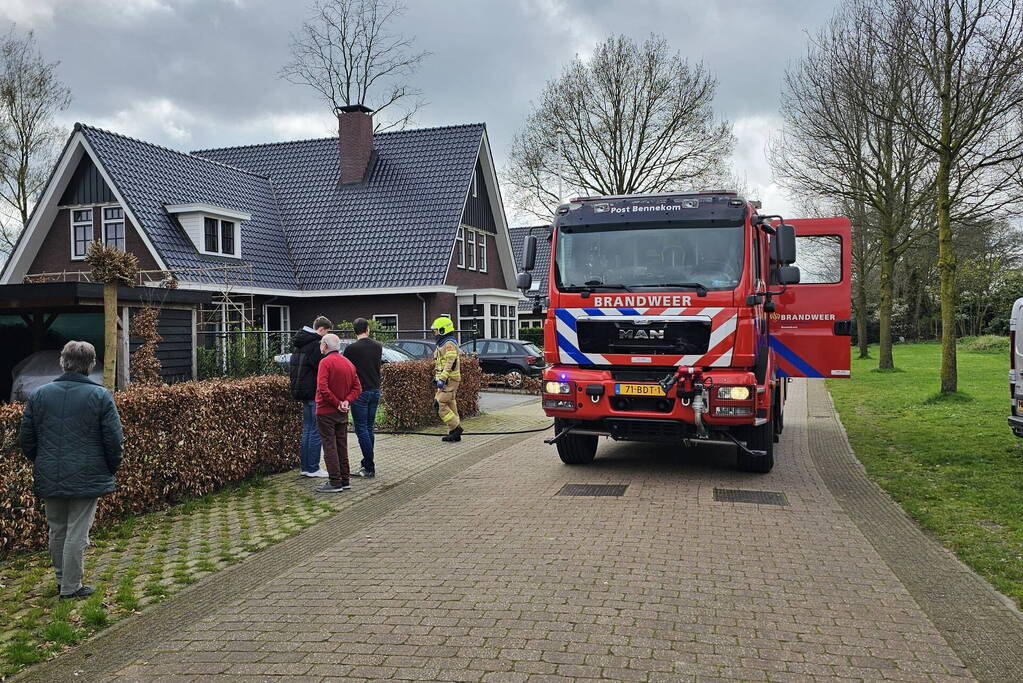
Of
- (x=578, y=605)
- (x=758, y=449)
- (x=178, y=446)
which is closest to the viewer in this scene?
(x=578, y=605)

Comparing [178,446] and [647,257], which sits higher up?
[647,257]

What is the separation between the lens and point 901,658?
4.64 m

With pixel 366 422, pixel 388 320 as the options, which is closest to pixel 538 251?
pixel 388 320

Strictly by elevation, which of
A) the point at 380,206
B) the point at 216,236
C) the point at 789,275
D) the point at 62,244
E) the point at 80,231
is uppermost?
the point at 380,206

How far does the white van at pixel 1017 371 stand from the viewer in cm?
986

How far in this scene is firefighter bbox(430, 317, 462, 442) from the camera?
12984 mm

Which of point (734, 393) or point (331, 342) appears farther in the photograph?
point (331, 342)

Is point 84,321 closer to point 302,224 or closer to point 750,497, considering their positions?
point 750,497

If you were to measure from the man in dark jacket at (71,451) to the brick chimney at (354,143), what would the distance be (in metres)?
25.8

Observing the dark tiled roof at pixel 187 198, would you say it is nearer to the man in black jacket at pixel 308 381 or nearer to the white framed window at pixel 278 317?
the white framed window at pixel 278 317

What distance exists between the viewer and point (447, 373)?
13.0 metres

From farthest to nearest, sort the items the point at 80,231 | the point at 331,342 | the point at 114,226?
1. the point at 80,231
2. the point at 114,226
3. the point at 331,342

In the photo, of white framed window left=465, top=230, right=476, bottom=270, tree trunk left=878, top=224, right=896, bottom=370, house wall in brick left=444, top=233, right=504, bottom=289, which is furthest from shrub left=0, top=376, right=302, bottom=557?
tree trunk left=878, top=224, right=896, bottom=370

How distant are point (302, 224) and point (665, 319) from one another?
22.3 meters
